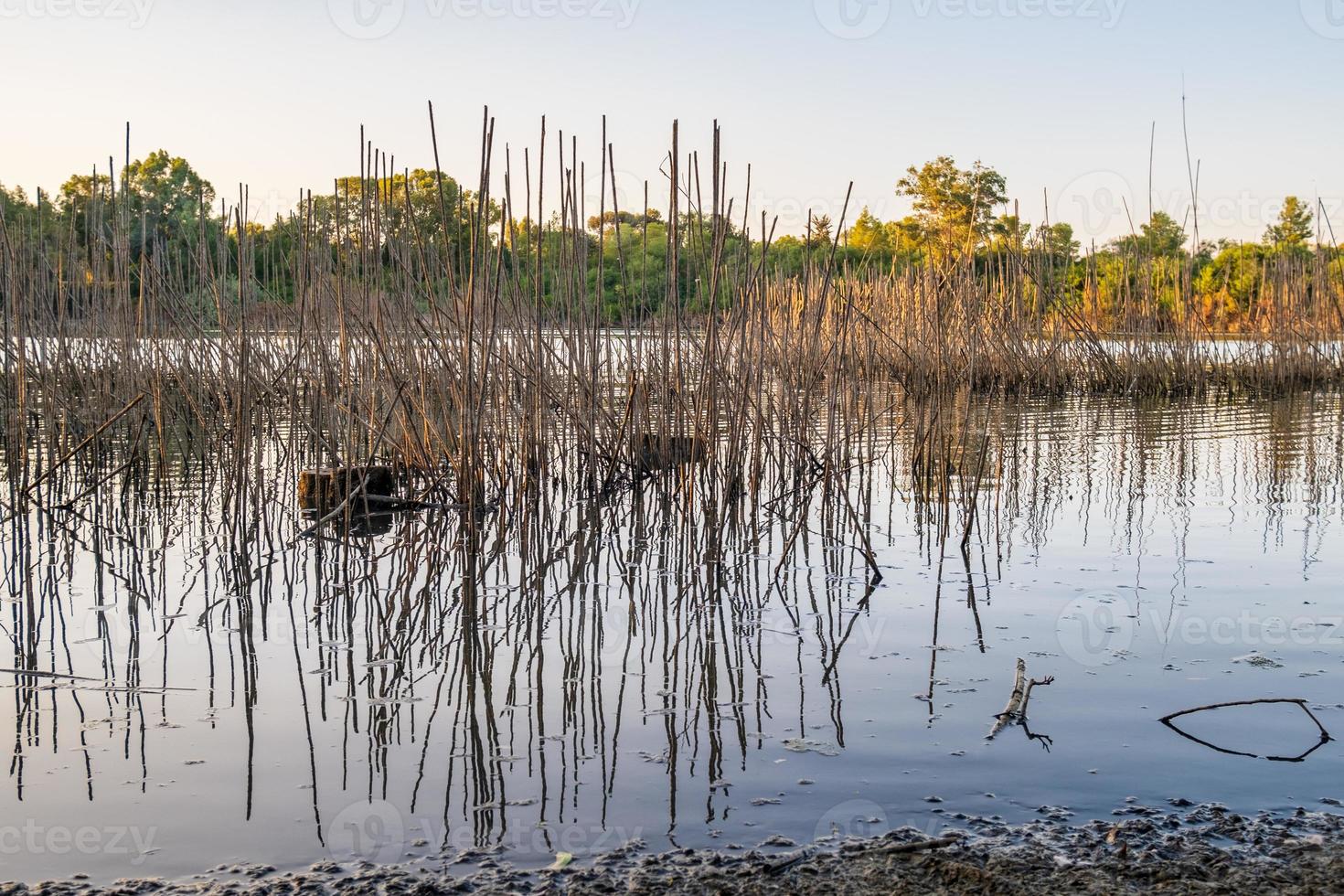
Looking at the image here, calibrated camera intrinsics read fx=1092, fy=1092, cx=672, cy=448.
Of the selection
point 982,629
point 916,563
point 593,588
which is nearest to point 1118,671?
point 982,629

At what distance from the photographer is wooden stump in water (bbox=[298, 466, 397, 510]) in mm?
4891

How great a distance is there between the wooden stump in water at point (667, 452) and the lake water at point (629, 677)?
0.26 meters

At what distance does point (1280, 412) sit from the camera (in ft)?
32.7

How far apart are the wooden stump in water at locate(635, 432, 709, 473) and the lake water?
10.4 inches

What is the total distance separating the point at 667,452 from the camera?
17.6 feet

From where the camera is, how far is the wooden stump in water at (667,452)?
4.56 metres

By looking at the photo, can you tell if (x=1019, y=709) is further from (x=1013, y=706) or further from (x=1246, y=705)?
(x=1246, y=705)

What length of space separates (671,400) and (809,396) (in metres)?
0.69
